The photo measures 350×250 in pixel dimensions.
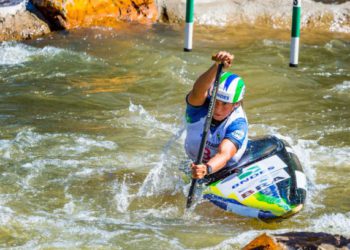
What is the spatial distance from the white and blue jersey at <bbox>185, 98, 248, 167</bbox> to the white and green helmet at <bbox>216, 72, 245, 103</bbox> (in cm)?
14

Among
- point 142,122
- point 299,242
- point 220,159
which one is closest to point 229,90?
point 220,159

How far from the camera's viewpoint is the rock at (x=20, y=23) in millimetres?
11312

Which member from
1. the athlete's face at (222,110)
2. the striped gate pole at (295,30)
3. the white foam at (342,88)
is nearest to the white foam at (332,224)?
the athlete's face at (222,110)

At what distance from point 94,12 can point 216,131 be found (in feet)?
21.2

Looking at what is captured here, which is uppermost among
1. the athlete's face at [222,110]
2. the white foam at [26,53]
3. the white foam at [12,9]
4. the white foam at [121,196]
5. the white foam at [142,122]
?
the athlete's face at [222,110]

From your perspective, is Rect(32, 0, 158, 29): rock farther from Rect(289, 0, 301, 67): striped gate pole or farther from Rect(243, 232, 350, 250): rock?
Rect(243, 232, 350, 250): rock

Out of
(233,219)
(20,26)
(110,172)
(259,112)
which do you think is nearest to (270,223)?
(233,219)

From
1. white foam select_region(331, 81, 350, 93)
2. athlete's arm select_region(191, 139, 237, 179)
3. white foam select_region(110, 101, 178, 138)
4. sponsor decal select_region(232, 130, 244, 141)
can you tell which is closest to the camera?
athlete's arm select_region(191, 139, 237, 179)

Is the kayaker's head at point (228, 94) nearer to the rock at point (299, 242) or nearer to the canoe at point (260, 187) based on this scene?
the canoe at point (260, 187)

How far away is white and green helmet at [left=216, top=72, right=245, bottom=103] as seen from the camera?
5.71m

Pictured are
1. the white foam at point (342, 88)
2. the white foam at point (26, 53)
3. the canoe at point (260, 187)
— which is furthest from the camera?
the white foam at point (26, 53)

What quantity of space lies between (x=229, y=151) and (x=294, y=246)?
1461 mm

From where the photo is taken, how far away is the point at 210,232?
545 centimetres

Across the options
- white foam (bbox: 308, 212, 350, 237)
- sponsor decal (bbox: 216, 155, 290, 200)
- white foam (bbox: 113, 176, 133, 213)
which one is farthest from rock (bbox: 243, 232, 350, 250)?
white foam (bbox: 113, 176, 133, 213)
